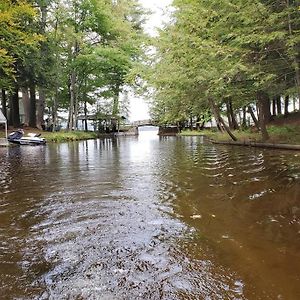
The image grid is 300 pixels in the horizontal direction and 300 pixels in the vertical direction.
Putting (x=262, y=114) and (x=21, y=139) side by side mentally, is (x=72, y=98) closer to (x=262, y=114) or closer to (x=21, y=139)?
(x=21, y=139)

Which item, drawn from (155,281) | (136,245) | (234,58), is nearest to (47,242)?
(136,245)

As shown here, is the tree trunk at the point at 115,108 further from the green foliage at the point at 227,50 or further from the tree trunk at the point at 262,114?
the tree trunk at the point at 262,114

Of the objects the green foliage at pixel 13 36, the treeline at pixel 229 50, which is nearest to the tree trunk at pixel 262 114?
the treeline at pixel 229 50

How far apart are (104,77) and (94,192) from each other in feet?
87.1

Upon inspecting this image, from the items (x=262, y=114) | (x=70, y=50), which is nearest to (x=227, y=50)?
(x=262, y=114)

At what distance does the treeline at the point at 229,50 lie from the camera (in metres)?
8.14

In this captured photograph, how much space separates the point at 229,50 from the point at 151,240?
677cm

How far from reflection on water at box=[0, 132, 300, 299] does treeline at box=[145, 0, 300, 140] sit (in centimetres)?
375

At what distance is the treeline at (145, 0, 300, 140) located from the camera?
814 centimetres

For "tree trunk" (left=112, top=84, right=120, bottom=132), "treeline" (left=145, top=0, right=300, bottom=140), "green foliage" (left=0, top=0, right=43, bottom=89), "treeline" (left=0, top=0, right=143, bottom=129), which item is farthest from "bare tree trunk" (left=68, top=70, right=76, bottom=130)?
"treeline" (left=145, top=0, right=300, bottom=140)

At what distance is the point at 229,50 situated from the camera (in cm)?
881

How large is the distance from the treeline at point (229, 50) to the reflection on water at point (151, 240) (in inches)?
148

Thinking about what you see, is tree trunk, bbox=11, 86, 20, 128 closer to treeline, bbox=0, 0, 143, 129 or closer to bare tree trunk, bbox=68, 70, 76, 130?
treeline, bbox=0, 0, 143, 129

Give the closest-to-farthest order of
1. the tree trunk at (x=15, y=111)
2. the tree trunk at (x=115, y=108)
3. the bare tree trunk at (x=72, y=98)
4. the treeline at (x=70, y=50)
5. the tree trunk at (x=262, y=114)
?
the tree trunk at (x=262, y=114)
the treeline at (x=70, y=50)
the tree trunk at (x=15, y=111)
the bare tree trunk at (x=72, y=98)
the tree trunk at (x=115, y=108)
